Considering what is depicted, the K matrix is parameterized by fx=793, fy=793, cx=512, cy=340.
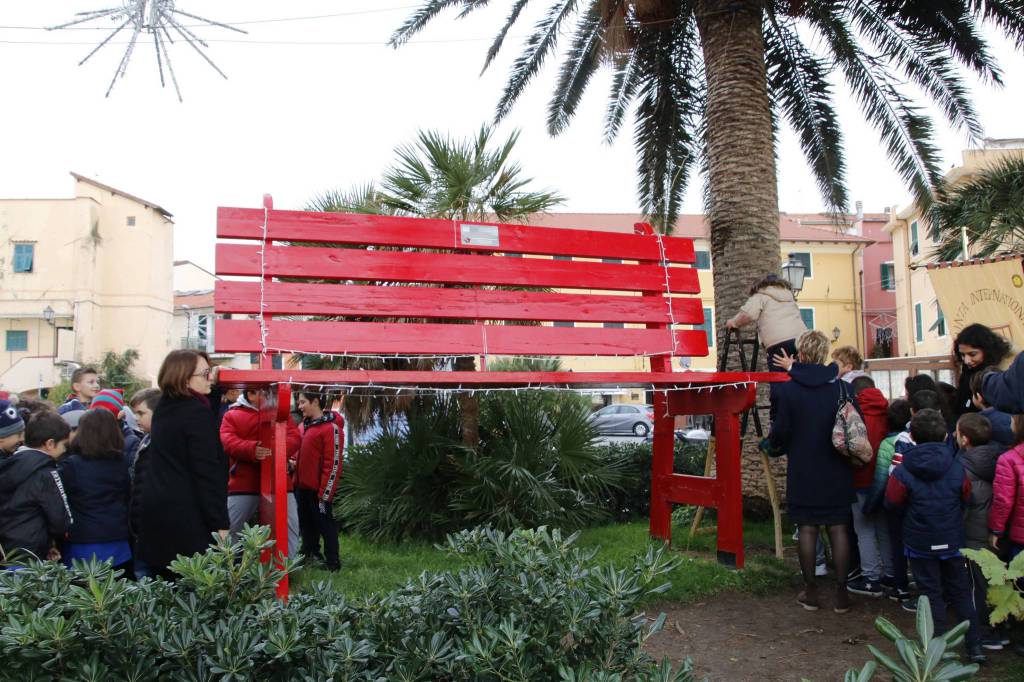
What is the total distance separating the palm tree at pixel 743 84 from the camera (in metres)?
8.18

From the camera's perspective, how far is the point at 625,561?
4.83 m

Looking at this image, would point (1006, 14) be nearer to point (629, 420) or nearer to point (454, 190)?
point (454, 190)

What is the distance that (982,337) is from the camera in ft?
16.8

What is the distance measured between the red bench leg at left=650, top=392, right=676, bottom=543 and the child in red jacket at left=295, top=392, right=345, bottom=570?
2729 mm

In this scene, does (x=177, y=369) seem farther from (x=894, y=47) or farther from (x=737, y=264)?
(x=894, y=47)

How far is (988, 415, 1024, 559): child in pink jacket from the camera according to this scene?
425cm

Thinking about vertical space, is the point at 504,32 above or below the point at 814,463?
above

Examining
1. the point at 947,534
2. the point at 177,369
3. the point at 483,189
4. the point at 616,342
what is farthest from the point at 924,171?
the point at 177,369

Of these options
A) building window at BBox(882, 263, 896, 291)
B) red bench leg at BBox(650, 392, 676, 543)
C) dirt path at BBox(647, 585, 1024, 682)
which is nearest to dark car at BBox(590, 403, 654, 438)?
red bench leg at BBox(650, 392, 676, 543)

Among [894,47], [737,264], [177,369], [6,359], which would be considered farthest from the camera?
[6,359]

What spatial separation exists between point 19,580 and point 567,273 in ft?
13.5

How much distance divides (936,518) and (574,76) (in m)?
8.37

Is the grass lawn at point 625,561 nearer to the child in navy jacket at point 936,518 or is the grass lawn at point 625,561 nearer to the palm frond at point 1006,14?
the child in navy jacket at point 936,518

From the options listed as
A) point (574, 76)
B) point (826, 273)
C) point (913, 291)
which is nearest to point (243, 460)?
point (574, 76)
